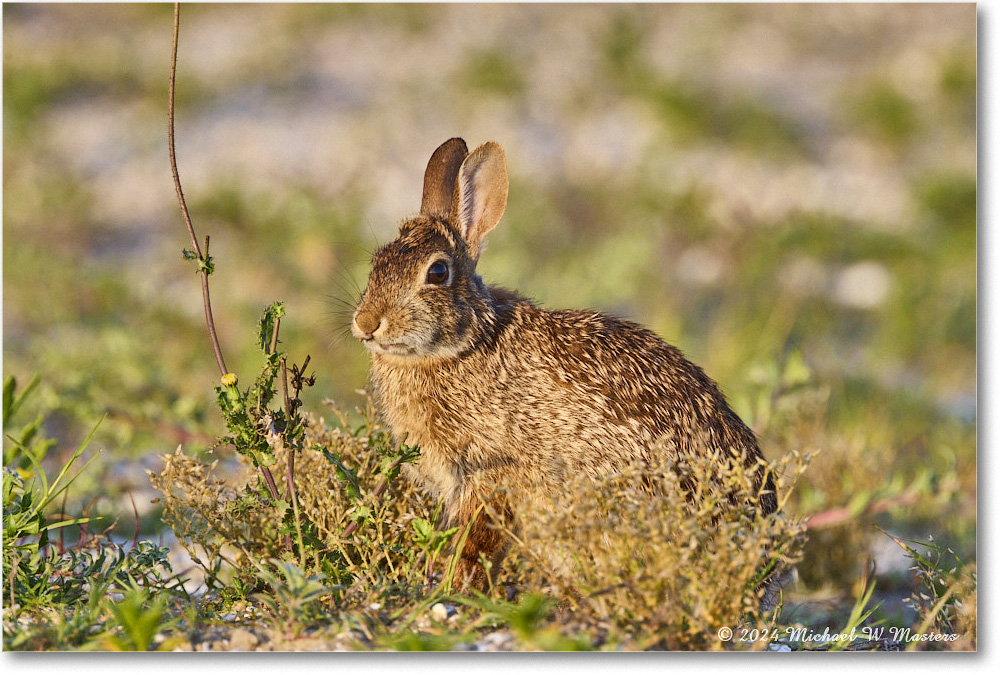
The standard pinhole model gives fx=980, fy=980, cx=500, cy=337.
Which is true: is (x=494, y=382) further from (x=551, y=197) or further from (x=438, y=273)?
(x=551, y=197)

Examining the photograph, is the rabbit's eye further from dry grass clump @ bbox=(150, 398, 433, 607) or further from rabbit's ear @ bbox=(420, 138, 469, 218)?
dry grass clump @ bbox=(150, 398, 433, 607)

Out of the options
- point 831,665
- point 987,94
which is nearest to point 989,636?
point 831,665

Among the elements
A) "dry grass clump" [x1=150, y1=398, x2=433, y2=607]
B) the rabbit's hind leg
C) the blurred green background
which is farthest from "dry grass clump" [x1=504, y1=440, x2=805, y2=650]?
the blurred green background

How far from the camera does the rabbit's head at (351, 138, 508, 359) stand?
132 inches

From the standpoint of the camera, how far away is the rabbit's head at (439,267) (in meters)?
3.36

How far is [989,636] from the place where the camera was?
3389 mm

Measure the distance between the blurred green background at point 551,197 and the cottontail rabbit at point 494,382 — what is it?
1.30m

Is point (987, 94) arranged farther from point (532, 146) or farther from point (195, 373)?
point (532, 146)

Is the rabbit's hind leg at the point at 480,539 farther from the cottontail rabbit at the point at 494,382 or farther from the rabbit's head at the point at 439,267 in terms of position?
the rabbit's head at the point at 439,267

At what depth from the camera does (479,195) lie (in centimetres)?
372

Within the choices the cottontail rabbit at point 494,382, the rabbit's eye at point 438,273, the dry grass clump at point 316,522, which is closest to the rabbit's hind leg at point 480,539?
the cottontail rabbit at point 494,382

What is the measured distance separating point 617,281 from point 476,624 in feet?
13.2

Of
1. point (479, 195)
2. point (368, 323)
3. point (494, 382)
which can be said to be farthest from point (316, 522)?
point (479, 195)

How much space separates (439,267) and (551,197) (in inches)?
201
